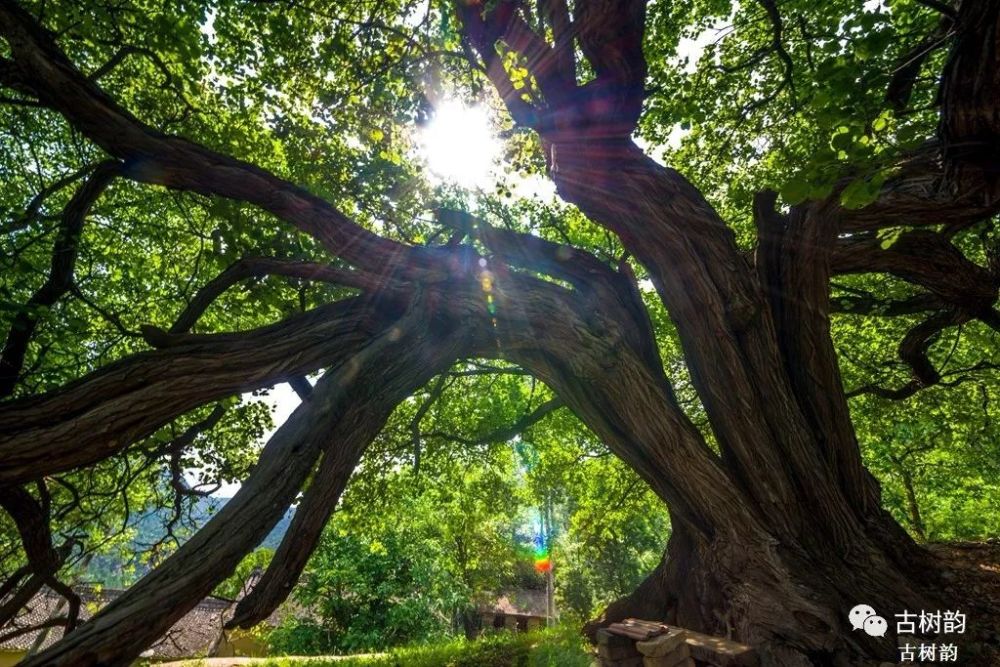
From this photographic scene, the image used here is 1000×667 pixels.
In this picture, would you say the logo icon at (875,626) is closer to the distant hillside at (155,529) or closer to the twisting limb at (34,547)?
Answer: the distant hillside at (155,529)

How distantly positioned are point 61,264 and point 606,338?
497 cm

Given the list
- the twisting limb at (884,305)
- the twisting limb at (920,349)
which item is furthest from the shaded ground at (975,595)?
the twisting limb at (884,305)

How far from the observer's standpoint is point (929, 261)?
5012 mm

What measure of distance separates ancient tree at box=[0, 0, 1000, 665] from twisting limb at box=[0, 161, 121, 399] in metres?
0.02

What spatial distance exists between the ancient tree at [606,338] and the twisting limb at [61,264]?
2cm

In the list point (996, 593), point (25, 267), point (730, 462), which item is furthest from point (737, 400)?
point (25, 267)

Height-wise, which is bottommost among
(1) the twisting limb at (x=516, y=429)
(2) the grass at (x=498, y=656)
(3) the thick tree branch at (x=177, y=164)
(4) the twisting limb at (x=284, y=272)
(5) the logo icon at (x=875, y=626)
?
(2) the grass at (x=498, y=656)

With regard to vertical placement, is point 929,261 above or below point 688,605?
above

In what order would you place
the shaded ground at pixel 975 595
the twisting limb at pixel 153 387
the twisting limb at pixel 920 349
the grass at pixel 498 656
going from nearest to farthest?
the twisting limb at pixel 153 387
the shaded ground at pixel 975 595
the twisting limb at pixel 920 349
the grass at pixel 498 656

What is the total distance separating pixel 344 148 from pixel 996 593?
870cm

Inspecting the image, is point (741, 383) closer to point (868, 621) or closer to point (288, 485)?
point (868, 621)

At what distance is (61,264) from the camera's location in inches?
162

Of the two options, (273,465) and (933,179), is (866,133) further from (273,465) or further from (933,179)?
(273,465)

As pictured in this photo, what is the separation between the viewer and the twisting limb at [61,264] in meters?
3.62
